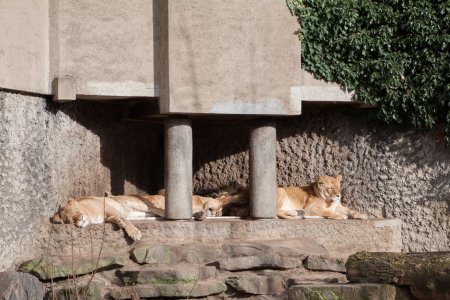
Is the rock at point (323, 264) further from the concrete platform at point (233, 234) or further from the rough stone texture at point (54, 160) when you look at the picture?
the rough stone texture at point (54, 160)

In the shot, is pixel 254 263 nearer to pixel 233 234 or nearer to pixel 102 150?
pixel 233 234

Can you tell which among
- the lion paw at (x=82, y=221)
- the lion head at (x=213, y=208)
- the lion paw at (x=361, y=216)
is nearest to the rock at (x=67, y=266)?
the lion paw at (x=82, y=221)

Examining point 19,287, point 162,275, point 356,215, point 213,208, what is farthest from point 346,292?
point 213,208

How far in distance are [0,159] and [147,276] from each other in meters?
2.39

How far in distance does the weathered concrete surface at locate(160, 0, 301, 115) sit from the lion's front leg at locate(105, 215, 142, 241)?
1.67m

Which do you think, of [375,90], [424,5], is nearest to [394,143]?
[375,90]

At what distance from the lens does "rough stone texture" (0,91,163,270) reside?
1231 centimetres

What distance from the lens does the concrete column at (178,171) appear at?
1366 cm

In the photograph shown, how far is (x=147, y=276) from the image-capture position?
12039 millimetres

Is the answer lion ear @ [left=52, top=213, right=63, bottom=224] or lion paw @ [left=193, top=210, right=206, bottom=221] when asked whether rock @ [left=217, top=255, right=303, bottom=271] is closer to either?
lion paw @ [left=193, top=210, right=206, bottom=221]

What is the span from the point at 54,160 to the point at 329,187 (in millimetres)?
4144

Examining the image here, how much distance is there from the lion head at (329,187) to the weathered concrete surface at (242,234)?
2.08 ft

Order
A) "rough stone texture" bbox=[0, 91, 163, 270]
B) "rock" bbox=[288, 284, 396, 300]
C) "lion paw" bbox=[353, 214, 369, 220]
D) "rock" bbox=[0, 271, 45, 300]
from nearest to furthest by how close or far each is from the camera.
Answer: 1. "rock" bbox=[288, 284, 396, 300]
2. "rock" bbox=[0, 271, 45, 300]
3. "rough stone texture" bbox=[0, 91, 163, 270]
4. "lion paw" bbox=[353, 214, 369, 220]

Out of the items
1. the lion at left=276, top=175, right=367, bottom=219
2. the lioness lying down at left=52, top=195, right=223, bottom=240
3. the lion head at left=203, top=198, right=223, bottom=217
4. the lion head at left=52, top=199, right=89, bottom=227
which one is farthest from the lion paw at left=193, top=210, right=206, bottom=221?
the lion head at left=52, top=199, right=89, bottom=227
